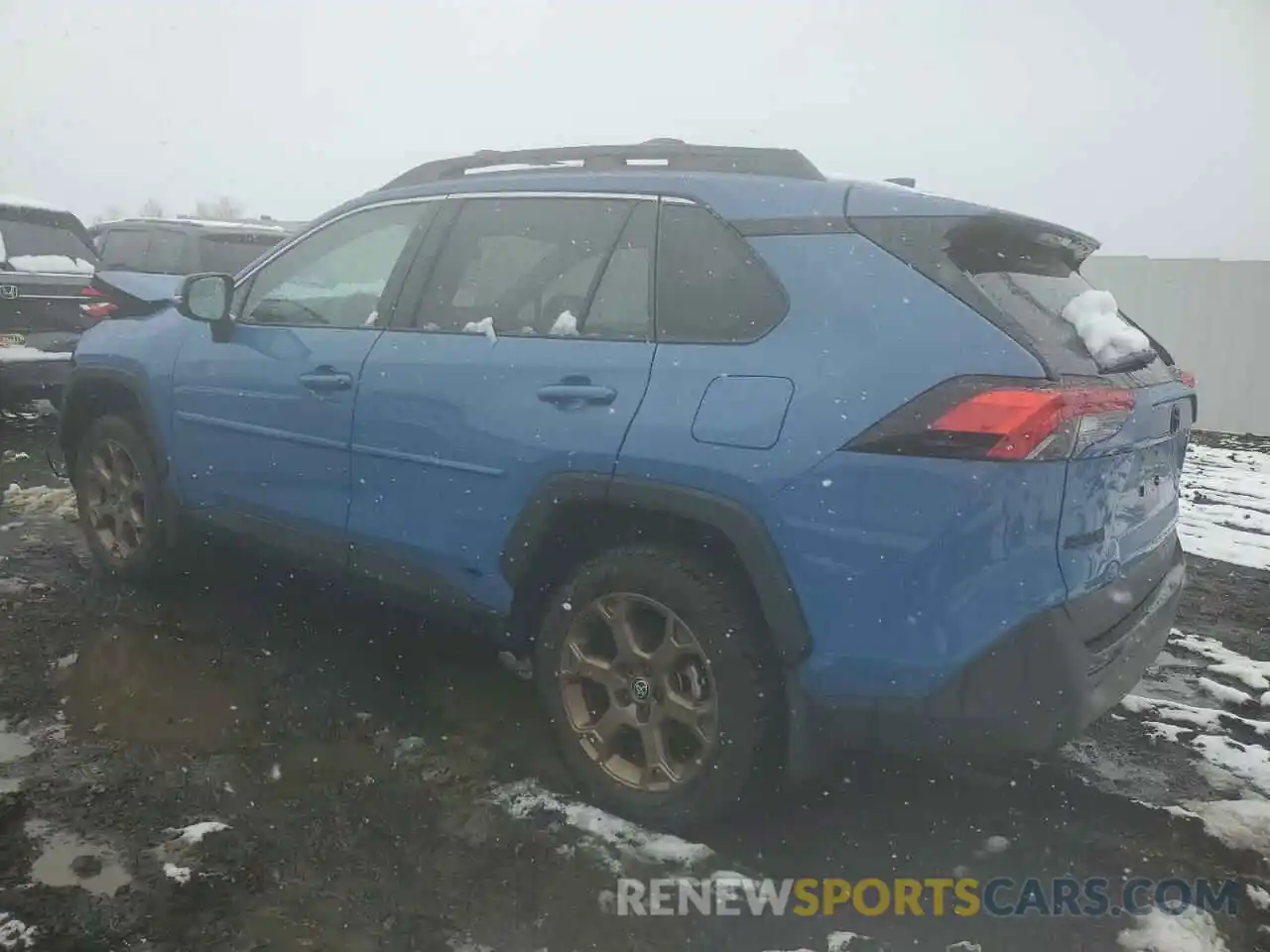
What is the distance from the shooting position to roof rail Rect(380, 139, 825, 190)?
2.89 metres

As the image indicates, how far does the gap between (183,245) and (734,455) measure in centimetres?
768

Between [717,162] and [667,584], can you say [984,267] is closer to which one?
[717,162]

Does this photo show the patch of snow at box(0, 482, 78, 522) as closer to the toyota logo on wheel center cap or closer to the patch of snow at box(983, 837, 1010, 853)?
the toyota logo on wheel center cap

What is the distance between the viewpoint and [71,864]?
247cm

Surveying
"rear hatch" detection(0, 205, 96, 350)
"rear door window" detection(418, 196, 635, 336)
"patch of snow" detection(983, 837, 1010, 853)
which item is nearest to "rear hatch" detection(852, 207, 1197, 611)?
"patch of snow" detection(983, 837, 1010, 853)

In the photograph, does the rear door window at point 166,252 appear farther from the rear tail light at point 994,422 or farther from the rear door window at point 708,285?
the rear tail light at point 994,422

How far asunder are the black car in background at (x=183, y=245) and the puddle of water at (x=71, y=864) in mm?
6640

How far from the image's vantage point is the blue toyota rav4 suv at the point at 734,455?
2.21 m

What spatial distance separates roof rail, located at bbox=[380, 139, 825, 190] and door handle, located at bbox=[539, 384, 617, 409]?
0.74 m

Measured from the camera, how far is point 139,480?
14.0ft

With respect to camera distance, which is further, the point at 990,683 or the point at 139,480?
the point at 139,480

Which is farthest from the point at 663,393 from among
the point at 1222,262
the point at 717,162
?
the point at 1222,262

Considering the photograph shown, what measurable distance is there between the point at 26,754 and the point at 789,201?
2.76m

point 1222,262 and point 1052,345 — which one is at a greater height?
point 1222,262
